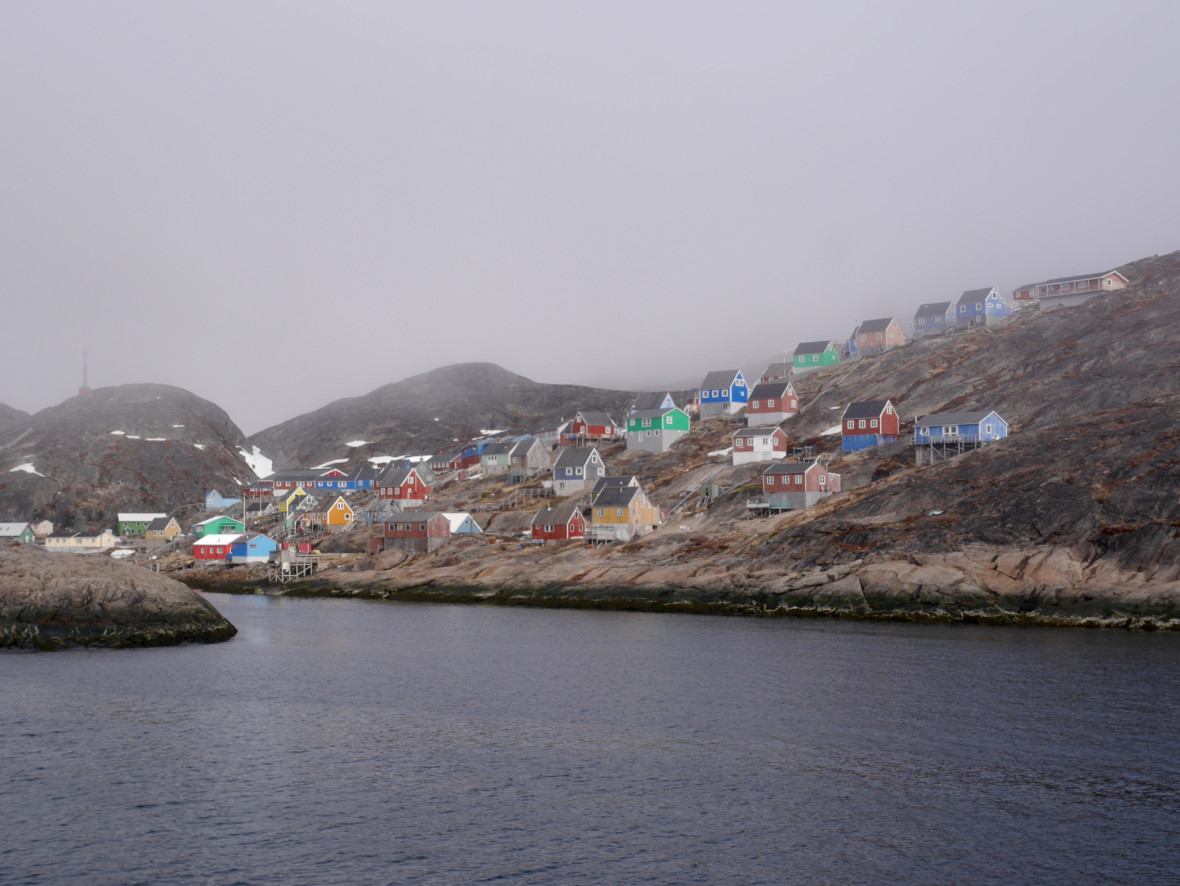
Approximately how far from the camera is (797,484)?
342ft

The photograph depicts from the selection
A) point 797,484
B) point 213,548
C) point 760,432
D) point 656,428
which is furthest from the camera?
point 656,428

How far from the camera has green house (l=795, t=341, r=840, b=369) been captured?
566ft

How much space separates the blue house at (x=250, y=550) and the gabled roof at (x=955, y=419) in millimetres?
100779

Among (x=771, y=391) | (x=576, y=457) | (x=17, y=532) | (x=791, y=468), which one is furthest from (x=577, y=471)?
(x=17, y=532)

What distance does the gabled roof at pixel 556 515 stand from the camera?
11719cm

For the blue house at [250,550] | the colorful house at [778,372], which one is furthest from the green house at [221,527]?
the colorful house at [778,372]

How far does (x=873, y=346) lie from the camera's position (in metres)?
168

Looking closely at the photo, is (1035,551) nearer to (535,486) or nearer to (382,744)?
(382,744)

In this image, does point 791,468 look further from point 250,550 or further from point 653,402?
point 250,550

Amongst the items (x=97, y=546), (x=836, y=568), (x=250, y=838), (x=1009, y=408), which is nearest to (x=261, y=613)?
(x=836, y=568)

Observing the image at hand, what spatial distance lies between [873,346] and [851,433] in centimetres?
5411

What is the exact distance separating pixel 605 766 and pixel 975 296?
154 m

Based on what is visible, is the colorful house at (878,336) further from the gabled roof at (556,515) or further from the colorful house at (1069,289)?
the gabled roof at (556,515)

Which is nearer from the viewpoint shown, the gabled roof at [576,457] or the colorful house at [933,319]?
the gabled roof at [576,457]
